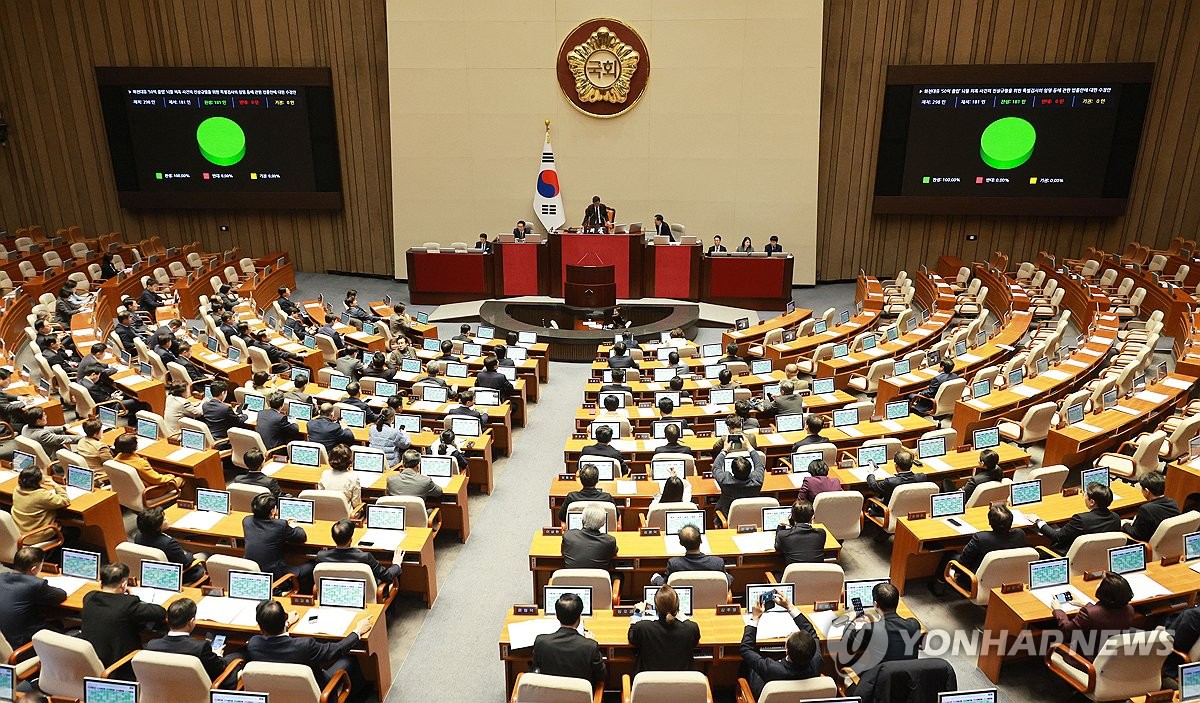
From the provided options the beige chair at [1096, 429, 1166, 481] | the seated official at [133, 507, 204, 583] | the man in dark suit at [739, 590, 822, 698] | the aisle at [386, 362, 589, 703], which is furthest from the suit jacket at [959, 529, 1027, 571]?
the seated official at [133, 507, 204, 583]

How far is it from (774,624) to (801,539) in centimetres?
100

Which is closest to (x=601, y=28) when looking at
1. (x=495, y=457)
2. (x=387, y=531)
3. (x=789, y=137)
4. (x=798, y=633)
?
(x=789, y=137)

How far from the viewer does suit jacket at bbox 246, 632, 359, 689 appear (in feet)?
17.0

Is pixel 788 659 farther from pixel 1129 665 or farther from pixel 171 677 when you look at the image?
pixel 171 677

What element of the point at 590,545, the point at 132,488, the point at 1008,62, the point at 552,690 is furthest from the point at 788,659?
the point at 1008,62

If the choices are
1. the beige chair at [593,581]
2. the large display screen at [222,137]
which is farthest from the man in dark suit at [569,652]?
the large display screen at [222,137]

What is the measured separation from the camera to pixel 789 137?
19.2 meters

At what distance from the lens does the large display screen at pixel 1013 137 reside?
18.2 metres

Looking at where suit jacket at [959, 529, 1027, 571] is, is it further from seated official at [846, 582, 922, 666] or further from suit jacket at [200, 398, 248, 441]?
suit jacket at [200, 398, 248, 441]

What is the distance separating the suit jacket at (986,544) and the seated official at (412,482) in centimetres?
475

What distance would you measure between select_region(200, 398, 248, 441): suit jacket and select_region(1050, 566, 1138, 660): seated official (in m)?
8.52

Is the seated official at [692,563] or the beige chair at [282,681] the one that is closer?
the beige chair at [282,681]

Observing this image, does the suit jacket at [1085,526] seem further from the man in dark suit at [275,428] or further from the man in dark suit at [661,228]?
the man in dark suit at [661,228]

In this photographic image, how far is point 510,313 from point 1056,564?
1278 centimetres
